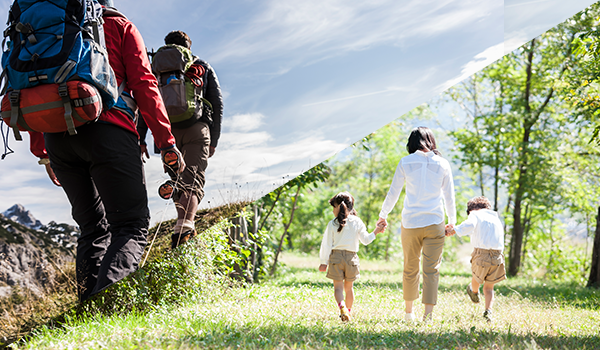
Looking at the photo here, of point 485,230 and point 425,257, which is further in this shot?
point 485,230

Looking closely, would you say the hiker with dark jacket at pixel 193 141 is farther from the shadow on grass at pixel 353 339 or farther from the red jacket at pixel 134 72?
the shadow on grass at pixel 353 339

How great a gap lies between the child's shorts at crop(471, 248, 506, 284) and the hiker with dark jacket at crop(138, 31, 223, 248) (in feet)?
9.53

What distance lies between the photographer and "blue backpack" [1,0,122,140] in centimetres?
228

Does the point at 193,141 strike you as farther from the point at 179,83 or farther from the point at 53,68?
the point at 53,68

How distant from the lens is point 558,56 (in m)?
10.4

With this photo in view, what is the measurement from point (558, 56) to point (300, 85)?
8.62m

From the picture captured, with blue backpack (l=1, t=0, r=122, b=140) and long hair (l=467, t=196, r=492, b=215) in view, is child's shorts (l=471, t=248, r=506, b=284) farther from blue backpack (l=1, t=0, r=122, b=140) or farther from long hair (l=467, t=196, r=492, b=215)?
blue backpack (l=1, t=0, r=122, b=140)

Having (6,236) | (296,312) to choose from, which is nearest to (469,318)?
(296,312)

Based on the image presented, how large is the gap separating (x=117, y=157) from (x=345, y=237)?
234 centimetres

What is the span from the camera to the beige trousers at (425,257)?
376 cm

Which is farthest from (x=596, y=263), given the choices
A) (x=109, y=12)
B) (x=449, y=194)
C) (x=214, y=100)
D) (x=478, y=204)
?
(x=109, y=12)

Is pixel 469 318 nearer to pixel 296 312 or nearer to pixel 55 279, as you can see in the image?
pixel 296 312

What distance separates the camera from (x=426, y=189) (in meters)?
3.79


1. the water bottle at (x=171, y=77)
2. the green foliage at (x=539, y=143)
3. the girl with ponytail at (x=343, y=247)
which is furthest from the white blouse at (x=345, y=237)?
the green foliage at (x=539, y=143)
